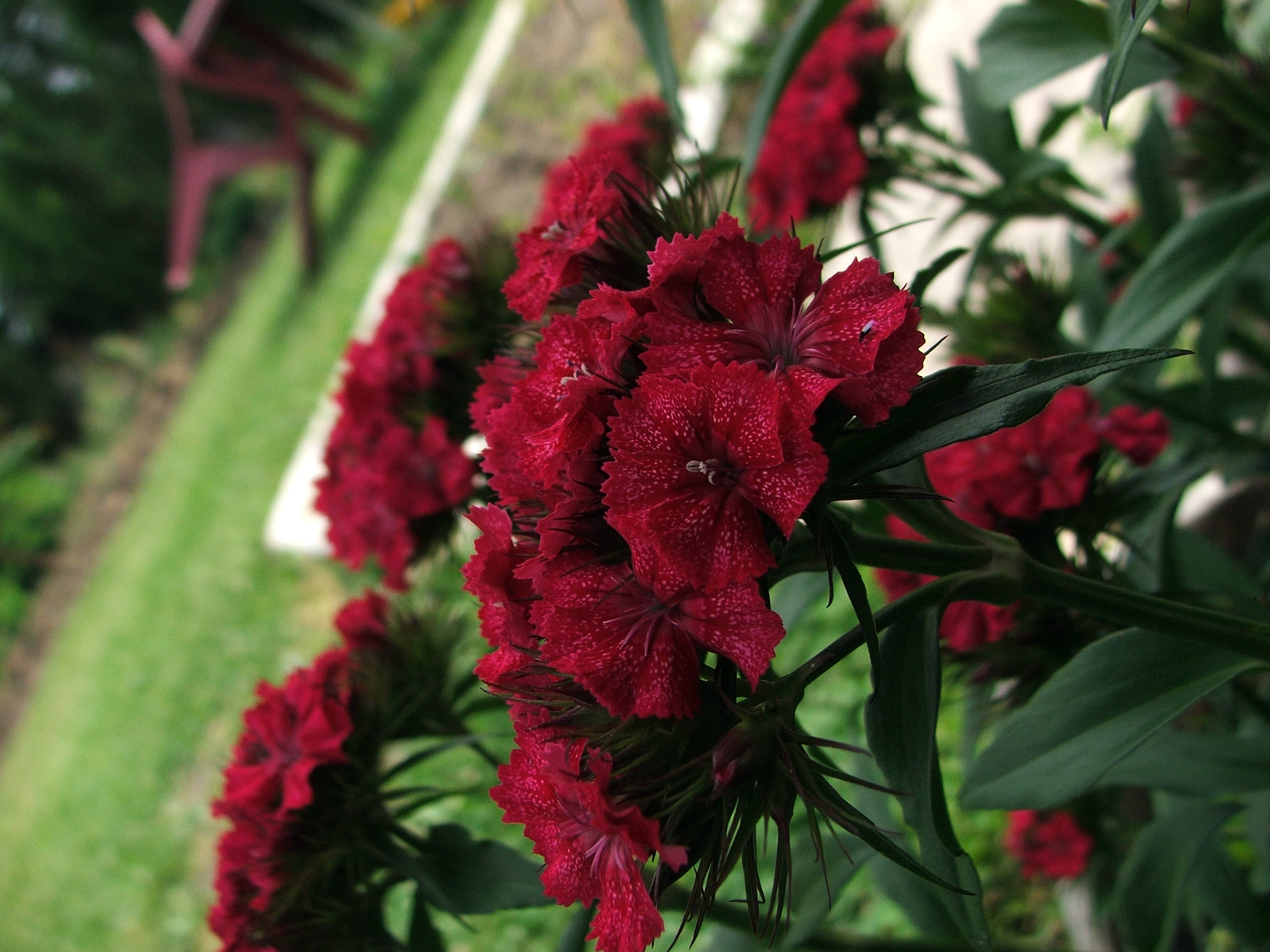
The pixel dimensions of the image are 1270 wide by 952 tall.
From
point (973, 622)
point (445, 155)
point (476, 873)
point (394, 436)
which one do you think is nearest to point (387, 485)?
point (394, 436)

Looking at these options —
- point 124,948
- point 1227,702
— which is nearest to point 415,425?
point 1227,702

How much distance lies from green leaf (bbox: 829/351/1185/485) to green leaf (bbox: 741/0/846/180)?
0.57 m

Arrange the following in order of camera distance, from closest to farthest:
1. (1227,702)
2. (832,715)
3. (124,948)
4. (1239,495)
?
(1227,702), (1239,495), (832,715), (124,948)

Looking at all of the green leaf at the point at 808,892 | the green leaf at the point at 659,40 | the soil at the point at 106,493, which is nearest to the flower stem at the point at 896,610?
the green leaf at the point at 808,892

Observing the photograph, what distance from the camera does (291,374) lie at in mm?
6848

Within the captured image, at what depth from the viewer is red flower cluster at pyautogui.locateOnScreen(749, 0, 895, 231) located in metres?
1.40

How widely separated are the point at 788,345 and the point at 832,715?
1833 millimetres

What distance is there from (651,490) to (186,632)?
5.62 m

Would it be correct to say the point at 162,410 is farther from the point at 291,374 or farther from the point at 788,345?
the point at 788,345

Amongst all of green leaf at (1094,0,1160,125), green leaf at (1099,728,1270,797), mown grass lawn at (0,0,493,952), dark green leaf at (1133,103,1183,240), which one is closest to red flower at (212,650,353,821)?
green leaf at (1099,728,1270,797)

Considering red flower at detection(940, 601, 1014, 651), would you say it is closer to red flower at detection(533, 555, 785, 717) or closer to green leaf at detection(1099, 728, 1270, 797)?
green leaf at detection(1099, 728, 1270, 797)

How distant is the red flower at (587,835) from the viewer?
55cm

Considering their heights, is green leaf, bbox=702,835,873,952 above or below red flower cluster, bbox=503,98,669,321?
below

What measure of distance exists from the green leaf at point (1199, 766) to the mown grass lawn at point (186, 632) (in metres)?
3.74
